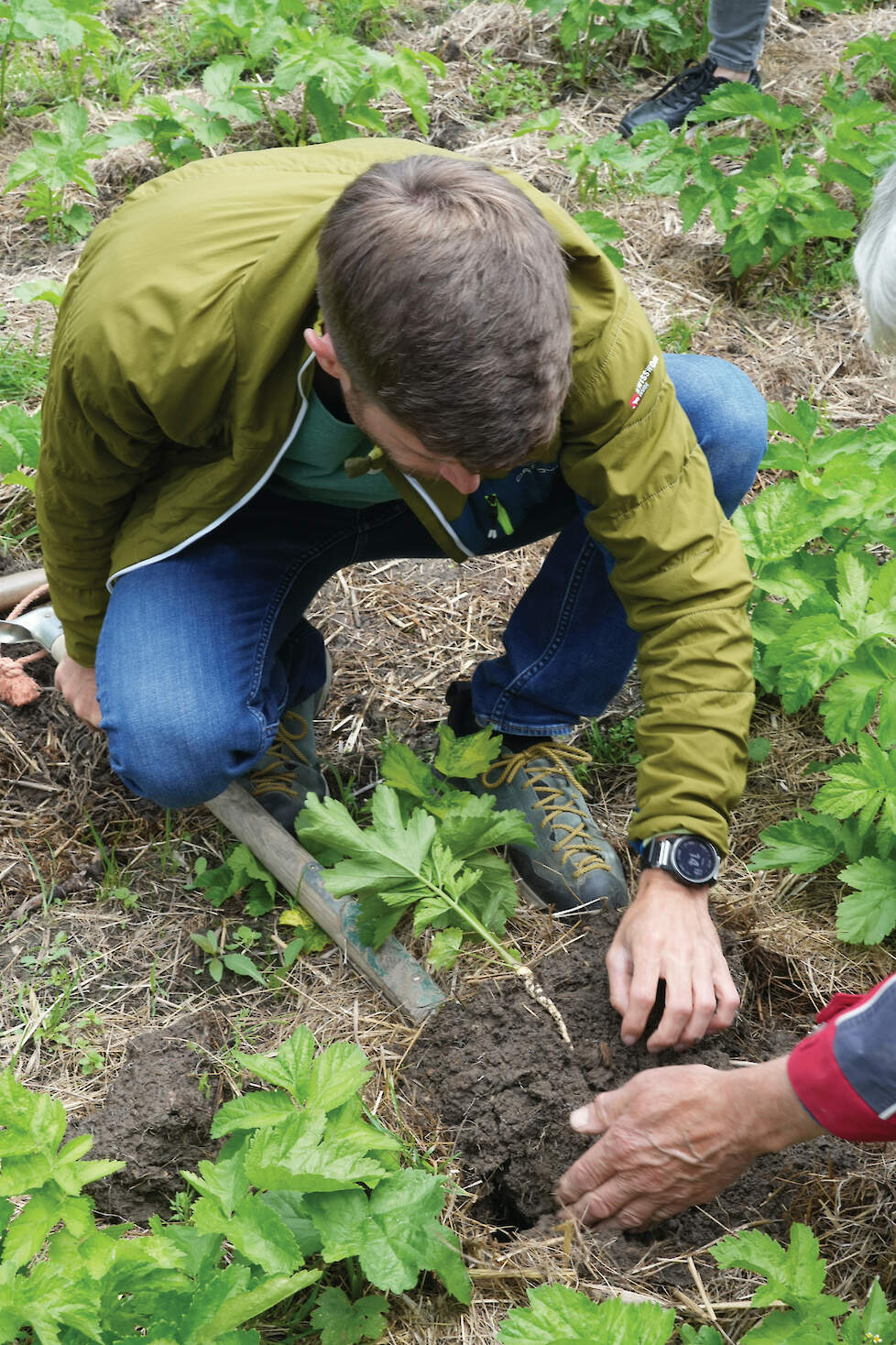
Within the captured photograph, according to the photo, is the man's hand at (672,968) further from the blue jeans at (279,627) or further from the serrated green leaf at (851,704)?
the blue jeans at (279,627)

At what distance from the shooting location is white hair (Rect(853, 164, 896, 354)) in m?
1.82

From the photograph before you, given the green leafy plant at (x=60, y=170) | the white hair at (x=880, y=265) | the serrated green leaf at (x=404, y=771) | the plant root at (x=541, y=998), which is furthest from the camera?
the green leafy plant at (x=60, y=170)

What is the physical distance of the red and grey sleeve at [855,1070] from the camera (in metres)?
1.46

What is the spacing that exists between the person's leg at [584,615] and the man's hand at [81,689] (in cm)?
82

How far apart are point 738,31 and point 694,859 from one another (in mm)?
3583

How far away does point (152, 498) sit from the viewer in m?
2.21

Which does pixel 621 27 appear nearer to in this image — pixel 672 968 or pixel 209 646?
pixel 209 646

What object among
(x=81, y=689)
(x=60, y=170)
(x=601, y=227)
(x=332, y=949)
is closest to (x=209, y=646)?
(x=81, y=689)

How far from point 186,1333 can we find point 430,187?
1.57 metres

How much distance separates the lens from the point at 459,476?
69.4 inches

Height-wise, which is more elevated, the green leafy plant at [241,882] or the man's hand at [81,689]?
the man's hand at [81,689]

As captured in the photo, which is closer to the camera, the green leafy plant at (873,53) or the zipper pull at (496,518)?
the zipper pull at (496,518)

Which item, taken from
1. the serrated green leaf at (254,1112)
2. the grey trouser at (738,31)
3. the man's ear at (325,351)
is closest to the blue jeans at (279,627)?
the man's ear at (325,351)

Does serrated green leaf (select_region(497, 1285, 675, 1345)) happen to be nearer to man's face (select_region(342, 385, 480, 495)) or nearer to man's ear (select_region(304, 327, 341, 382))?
man's face (select_region(342, 385, 480, 495))
